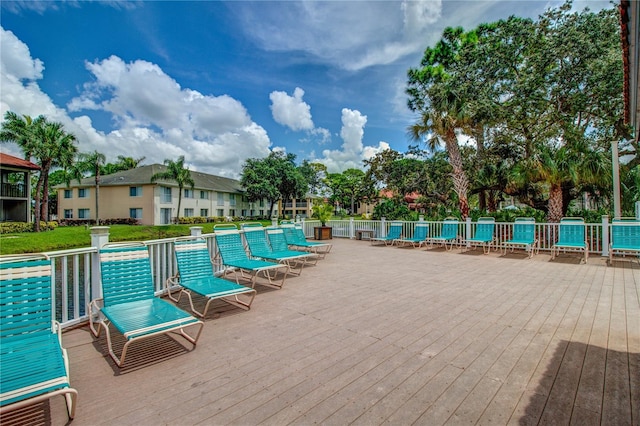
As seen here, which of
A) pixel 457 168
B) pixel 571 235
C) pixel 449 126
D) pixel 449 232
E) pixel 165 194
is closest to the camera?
pixel 571 235

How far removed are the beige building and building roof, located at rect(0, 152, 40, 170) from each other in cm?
669

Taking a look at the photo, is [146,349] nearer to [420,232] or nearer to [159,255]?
[159,255]

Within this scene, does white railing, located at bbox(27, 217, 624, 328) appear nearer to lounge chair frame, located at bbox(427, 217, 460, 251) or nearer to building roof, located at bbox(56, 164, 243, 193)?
lounge chair frame, located at bbox(427, 217, 460, 251)

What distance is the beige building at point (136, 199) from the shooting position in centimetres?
3091

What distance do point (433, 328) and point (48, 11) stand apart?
13.3m

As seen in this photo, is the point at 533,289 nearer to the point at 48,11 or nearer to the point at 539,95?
the point at 539,95

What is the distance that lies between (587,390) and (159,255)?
5.73 meters

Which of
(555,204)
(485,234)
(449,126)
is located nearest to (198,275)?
(485,234)

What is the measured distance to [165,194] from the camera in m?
32.0

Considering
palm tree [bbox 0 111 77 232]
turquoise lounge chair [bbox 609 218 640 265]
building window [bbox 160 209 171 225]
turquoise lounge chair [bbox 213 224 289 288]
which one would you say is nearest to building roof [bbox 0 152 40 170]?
palm tree [bbox 0 111 77 232]

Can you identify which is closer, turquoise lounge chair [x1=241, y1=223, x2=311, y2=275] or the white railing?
the white railing

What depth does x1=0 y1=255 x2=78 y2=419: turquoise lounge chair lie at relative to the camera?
1871mm

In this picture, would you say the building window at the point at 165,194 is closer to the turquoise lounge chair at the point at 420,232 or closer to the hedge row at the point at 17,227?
the hedge row at the point at 17,227

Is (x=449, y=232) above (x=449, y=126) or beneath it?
beneath
